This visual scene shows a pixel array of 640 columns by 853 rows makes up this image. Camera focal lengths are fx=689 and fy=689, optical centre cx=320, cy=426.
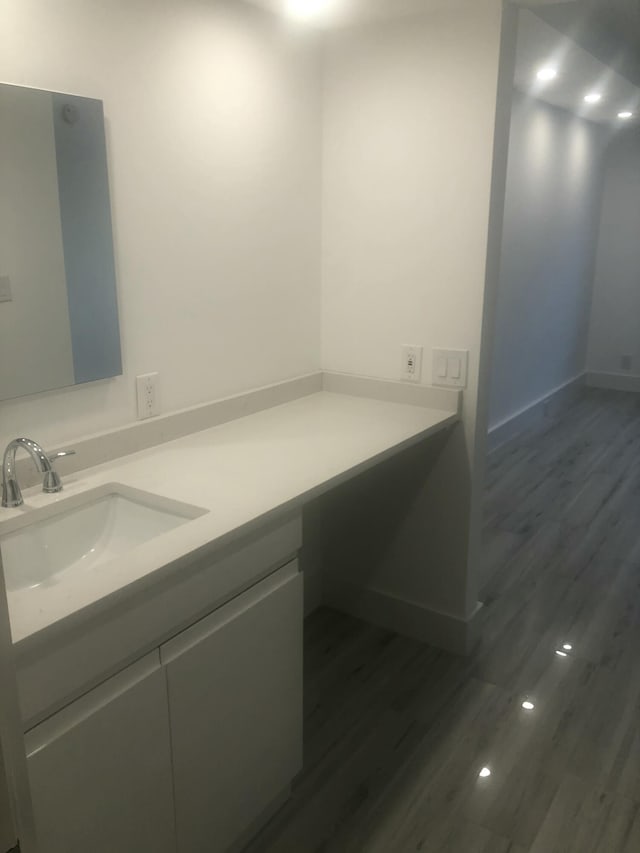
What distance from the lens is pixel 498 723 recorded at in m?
2.24

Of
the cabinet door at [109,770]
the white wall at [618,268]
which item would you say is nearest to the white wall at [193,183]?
the cabinet door at [109,770]

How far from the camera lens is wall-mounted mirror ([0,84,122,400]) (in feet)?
5.17

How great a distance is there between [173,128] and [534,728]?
84.3 inches

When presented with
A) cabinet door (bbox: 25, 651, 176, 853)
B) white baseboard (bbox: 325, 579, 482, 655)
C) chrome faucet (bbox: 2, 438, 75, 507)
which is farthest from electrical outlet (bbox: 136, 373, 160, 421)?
white baseboard (bbox: 325, 579, 482, 655)

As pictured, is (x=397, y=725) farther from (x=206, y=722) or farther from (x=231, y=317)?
(x=231, y=317)

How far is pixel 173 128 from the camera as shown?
6.43ft

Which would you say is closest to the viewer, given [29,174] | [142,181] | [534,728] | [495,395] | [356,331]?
[29,174]

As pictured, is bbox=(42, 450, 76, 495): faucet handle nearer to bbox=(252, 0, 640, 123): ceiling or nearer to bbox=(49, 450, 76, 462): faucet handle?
bbox=(49, 450, 76, 462): faucet handle

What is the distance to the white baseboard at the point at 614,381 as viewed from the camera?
6.59 metres

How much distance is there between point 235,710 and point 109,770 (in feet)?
1.21

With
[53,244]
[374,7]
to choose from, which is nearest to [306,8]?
[374,7]

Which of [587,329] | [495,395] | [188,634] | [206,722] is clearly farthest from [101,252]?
[587,329]

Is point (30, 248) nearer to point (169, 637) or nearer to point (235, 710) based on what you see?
point (169, 637)

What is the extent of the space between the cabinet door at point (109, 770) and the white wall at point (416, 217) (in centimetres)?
142
